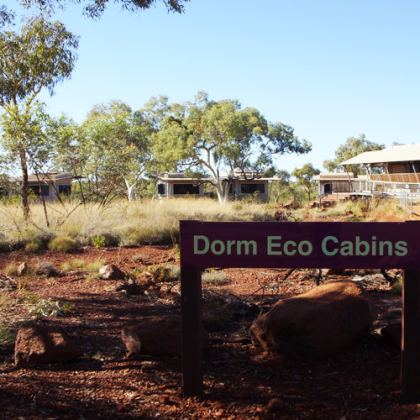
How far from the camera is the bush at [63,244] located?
14.1 meters

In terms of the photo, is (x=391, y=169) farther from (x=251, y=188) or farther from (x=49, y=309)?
Answer: (x=49, y=309)

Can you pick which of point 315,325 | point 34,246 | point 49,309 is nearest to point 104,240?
point 34,246

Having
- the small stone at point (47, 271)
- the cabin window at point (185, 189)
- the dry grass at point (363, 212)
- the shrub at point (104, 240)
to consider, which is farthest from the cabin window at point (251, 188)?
the small stone at point (47, 271)

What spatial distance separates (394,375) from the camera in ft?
14.8

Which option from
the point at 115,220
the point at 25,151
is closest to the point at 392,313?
the point at 115,220

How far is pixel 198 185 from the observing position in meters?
48.4

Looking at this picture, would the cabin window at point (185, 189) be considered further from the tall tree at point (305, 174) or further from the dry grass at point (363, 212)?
the dry grass at point (363, 212)

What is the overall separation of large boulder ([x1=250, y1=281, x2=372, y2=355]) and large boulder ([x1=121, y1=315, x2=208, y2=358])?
648 mm

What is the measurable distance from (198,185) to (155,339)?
43470mm

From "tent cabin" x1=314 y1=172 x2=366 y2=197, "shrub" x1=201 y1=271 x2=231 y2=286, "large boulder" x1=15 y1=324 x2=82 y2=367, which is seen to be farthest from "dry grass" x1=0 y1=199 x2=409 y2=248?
"tent cabin" x1=314 y1=172 x2=366 y2=197

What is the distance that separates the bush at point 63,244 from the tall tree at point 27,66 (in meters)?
2.69

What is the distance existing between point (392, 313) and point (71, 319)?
3.58m

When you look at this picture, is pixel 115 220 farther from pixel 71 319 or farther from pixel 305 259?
pixel 305 259

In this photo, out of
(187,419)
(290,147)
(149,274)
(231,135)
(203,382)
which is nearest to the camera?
(187,419)
